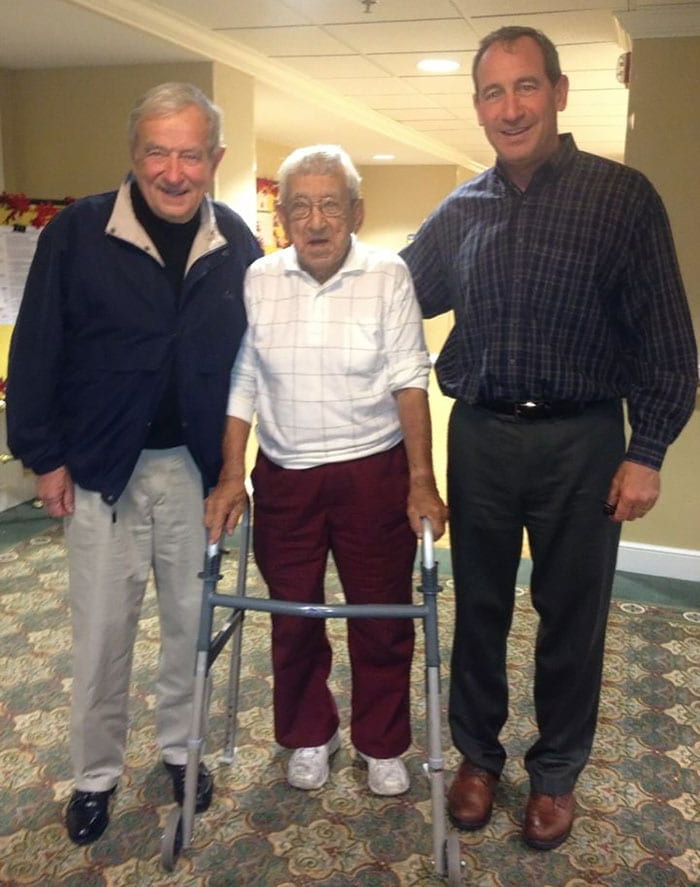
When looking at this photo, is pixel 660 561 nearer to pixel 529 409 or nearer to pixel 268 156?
pixel 529 409

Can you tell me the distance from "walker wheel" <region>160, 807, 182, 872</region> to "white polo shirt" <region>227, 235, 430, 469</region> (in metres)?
0.79

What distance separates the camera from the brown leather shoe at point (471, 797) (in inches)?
72.4

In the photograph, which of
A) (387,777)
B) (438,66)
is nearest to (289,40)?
(438,66)

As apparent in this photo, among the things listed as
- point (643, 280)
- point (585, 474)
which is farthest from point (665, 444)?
point (643, 280)

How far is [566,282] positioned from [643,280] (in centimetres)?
15

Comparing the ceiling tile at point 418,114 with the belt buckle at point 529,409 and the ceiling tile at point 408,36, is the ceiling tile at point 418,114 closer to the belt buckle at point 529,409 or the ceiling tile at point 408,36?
the ceiling tile at point 408,36

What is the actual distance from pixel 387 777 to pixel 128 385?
1.13 m

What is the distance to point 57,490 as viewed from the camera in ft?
5.44

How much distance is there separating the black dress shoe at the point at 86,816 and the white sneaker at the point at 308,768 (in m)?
0.45

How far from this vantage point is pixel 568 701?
177 cm

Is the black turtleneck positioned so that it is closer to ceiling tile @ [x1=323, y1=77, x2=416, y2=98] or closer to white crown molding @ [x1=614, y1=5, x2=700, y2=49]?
white crown molding @ [x1=614, y1=5, x2=700, y2=49]

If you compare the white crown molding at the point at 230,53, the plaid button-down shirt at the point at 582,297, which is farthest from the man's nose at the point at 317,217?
the white crown molding at the point at 230,53

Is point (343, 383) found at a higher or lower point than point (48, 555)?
higher

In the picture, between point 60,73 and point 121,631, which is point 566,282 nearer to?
point 121,631
